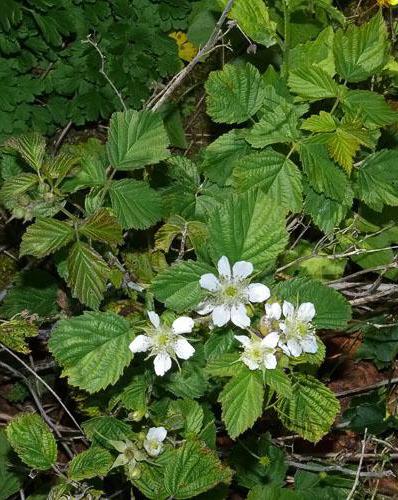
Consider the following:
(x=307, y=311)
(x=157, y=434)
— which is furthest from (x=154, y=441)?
(x=307, y=311)

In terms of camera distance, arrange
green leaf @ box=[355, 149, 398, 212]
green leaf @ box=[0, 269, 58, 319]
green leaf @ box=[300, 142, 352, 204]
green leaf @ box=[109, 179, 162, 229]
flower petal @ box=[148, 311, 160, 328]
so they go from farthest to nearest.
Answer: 1. green leaf @ box=[0, 269, 58, 319]
2. green leaf @ box=[355, 149, 398, 212]
3. green leaf @ box=[300, 142, 352, 204]
4. green leaf @ box=[109, 179, 162, 229]
5. flower petal @ box=[148, 311, 160, 328]

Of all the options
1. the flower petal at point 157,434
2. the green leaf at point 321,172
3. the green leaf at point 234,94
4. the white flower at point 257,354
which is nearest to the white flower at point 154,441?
the flower petal at point 157,434

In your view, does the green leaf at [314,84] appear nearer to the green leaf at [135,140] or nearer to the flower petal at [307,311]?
the green leaf at [135,140]

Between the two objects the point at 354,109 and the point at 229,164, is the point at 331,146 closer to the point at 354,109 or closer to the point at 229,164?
the point at 354,109

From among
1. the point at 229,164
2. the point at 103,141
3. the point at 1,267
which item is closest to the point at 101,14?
the point at 103,141

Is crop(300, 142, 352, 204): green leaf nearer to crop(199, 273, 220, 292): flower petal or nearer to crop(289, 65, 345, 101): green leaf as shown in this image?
crop(289, 65, 345, 101): green leaf

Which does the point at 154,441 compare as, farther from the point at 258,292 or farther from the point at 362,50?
the point at 362,50

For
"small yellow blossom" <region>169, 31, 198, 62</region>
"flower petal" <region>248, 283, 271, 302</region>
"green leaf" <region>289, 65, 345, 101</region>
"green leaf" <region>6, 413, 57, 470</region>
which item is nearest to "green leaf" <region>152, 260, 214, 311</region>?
"flower petal" <region>248, 283, 271, 302</region>
